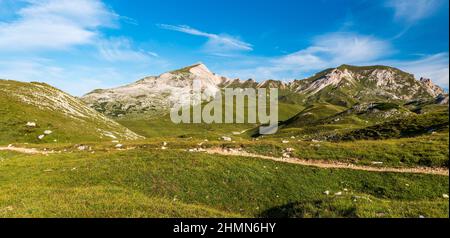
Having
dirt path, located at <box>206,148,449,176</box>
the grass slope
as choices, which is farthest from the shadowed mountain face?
dirt path, located at <box>206,148,449,176</box>

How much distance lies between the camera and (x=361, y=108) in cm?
14625

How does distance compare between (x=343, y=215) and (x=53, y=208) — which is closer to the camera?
(x=343, y=215)

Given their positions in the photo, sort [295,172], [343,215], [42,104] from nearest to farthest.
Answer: [343,215] → [295,172] → [42,104]

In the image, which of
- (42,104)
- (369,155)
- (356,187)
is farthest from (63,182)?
(42,104)

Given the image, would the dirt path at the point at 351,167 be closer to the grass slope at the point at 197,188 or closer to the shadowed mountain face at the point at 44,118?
the grass slope at the point at 197,188

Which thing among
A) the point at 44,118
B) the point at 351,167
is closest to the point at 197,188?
the point at 351,167

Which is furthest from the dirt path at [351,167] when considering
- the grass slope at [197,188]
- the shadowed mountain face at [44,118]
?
the shadowed mountain face at [44,118]

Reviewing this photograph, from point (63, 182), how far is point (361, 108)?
140 m

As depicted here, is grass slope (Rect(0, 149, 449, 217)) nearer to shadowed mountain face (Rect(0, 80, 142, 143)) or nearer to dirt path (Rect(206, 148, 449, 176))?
dirt path (Rect(206, 148, 449, 176))

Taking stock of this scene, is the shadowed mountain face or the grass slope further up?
the shadowed mountain face

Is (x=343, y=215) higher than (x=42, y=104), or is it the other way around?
(x=42, y=104)
